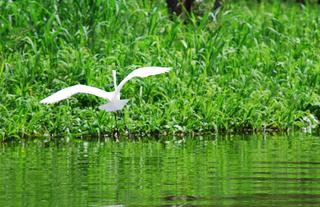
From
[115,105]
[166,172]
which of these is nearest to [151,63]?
[115,105]

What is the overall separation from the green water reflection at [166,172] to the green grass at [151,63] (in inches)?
20.9

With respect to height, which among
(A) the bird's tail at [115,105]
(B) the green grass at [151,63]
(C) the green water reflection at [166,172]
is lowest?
(C) the green water reflection at [166,172]

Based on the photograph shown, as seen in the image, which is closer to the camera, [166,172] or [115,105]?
[166,172]

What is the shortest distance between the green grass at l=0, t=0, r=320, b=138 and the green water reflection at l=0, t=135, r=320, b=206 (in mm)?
530

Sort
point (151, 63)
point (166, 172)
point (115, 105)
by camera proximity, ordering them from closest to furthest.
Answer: point (166, 172)
point (115, 105)
point (151, 63)

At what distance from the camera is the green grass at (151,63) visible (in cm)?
1178

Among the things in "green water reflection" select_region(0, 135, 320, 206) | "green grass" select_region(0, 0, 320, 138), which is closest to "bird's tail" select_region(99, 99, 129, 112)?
"green water reflection" select_region(0, 135, 320, 206)

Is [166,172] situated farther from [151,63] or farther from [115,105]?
[151,63]

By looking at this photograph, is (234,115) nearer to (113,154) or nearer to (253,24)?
(113,154)

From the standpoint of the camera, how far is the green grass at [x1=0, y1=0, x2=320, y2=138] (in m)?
11.8

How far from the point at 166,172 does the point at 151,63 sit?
428 centimetres

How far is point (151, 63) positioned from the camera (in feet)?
42.3

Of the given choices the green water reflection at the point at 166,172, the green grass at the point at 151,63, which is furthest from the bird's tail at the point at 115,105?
the green grass at the point at 151,63

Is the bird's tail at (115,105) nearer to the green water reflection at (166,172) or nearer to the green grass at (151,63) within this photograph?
the green water reflection at (166,172)
